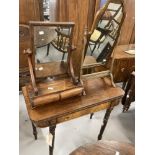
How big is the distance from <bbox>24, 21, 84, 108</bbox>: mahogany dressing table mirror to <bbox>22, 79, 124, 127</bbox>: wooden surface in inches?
2.0

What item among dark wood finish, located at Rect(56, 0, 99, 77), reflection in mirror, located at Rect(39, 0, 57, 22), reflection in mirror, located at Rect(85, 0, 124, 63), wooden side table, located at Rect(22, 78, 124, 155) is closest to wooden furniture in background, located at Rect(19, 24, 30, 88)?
reflection in mirror, located at Rect(39, 0, 57, 22)

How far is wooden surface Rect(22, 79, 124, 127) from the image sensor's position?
1253 millimetres

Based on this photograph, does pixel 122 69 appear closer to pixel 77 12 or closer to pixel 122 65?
pixel 122 65

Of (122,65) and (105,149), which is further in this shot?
(122,65)

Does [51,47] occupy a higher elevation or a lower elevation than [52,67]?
higher

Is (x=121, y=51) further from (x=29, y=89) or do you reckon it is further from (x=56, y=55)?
(x=29, y=89)

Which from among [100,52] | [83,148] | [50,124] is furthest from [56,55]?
[83,148]

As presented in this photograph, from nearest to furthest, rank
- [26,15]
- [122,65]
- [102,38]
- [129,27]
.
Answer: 1. [102,38]
2. [26,15]
3. [122,65]
4. [129,27]

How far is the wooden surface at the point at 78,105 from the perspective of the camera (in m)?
1.25

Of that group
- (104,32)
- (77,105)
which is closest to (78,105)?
(77,105)

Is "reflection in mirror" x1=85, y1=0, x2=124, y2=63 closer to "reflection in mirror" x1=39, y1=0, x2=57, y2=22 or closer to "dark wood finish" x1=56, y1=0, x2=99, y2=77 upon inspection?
"dark wood finish" x1=56, y1=0, x2=99, y2=77

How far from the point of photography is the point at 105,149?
1276mm

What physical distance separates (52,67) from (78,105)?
1.19ft

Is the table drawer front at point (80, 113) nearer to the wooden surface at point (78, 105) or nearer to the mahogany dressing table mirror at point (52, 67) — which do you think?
the wooden surface at point (78, 105)
